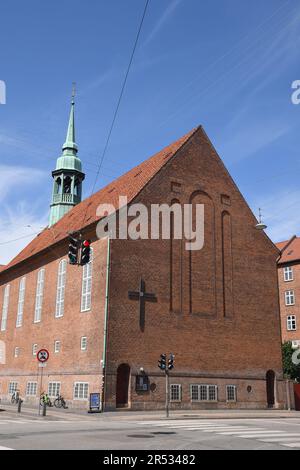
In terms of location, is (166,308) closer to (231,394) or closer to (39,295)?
(231,394)

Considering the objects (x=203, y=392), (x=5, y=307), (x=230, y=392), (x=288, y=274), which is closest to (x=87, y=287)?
(x=203, y=392)

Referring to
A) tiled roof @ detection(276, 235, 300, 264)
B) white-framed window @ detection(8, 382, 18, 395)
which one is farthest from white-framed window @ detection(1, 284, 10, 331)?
tiled roof @ detection(276, 235, 300, 264)

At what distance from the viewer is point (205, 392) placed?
31.1 meters

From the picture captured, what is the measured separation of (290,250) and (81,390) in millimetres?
37885

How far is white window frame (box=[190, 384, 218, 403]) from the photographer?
30625 mm

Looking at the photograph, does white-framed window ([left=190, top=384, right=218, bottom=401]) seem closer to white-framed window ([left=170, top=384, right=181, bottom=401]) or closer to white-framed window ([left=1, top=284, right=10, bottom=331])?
white-framed window ([left=170, top=384, right=181, bottom=401])

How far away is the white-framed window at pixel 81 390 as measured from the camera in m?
29.1

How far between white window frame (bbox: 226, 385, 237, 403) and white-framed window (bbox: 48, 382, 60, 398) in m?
10.4

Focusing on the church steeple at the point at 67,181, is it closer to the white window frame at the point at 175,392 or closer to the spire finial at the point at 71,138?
the spire finial at the point at 71,138

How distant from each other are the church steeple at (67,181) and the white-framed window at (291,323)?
26653 mm

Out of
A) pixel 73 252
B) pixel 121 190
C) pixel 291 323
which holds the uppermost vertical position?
pixel 121 190

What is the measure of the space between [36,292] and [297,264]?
3067 cm
